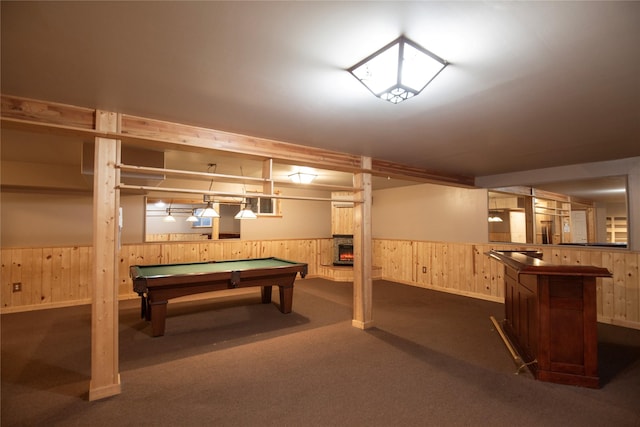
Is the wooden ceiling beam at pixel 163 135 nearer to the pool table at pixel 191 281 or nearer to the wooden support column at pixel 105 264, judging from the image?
the wooden support column at pixel 105 264

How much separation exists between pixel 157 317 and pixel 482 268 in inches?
216

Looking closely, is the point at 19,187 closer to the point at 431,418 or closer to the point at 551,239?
the point at 431,418

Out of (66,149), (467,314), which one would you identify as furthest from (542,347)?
(66,149)

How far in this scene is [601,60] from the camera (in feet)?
5.76

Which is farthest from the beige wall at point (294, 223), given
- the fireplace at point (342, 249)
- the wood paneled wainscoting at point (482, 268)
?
the wood paneled wainscoting at point (482, 268)

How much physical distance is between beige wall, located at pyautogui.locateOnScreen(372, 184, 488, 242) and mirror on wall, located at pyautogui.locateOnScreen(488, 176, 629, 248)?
254 millimetres

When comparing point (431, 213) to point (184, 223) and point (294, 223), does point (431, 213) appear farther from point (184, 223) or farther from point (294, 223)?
point (184, 223)

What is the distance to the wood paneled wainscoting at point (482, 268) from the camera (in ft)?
13.9

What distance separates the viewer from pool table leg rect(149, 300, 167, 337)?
12.1 ft

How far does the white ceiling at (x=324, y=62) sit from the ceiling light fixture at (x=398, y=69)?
0.18 ft

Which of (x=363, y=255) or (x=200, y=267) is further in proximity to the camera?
(x=200, y=267)

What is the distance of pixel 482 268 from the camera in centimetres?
580

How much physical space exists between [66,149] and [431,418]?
517 centimetres

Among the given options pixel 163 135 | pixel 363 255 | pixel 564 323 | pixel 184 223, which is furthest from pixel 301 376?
pixel 184 223
